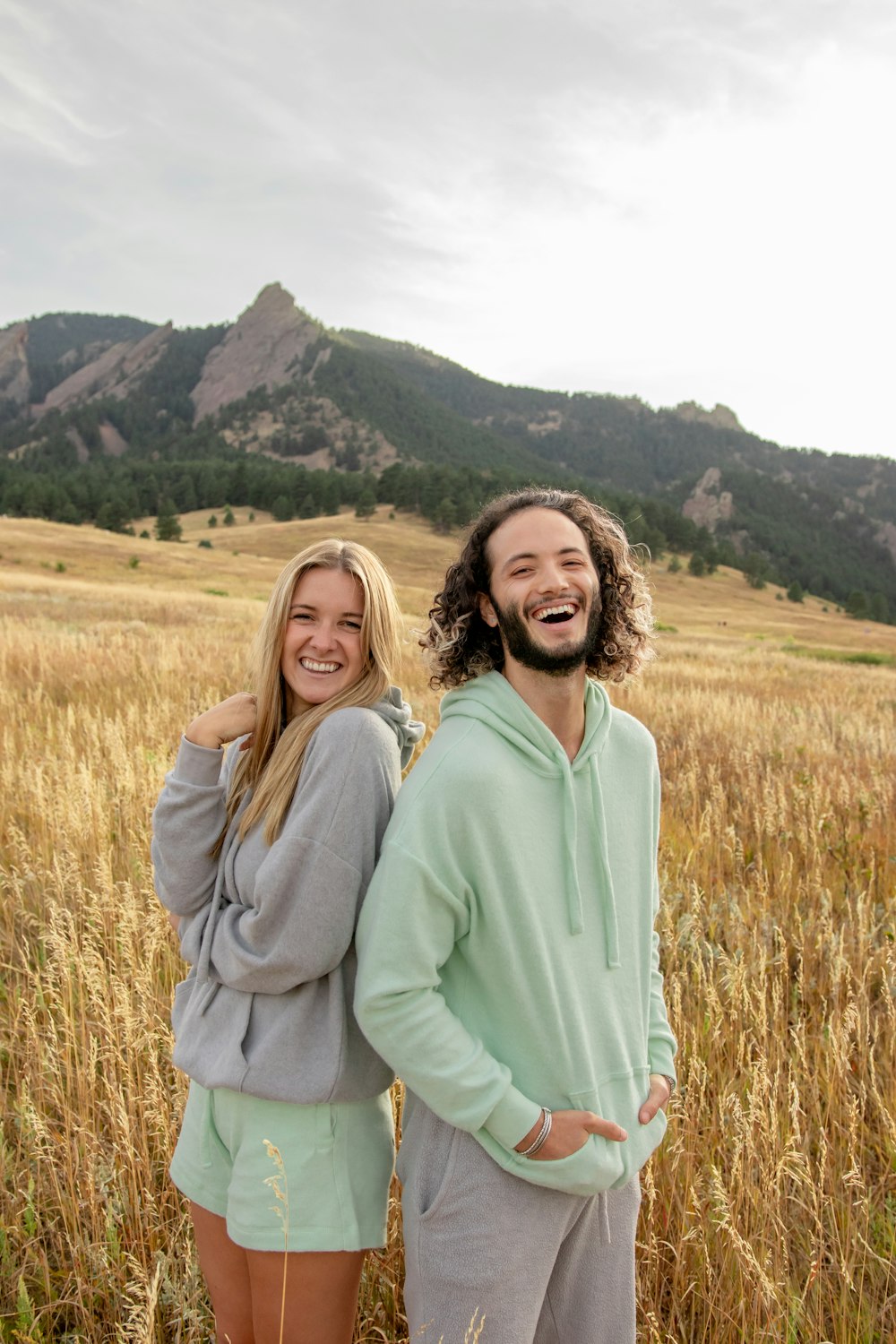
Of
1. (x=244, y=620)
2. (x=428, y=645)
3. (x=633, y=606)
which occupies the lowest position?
(x=244, y=620)

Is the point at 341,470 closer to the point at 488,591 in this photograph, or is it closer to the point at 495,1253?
the point at 488,591

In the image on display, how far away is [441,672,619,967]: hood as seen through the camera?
5.57 ft

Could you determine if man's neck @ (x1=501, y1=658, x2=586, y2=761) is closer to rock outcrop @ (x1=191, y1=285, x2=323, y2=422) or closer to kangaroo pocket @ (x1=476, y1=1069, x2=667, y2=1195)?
kangaroo pocket @ (x1=476, y1=1069, x2=667, y2=1195)

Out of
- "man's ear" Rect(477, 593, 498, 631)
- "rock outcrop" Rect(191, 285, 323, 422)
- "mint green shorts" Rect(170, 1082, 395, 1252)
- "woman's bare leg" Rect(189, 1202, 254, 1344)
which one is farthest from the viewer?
"rock outcrop" Rect(191, 285, 323, 422)

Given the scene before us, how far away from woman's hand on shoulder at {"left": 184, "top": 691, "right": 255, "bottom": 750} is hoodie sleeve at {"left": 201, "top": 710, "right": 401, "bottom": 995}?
10.2 inches

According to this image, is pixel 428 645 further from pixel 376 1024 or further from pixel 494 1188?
pixel 494 1188

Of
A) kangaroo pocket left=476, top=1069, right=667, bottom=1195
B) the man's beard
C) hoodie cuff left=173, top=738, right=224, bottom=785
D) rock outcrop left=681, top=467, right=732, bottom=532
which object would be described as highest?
rock outcrop left=681, top=467, right=732, bottom=532

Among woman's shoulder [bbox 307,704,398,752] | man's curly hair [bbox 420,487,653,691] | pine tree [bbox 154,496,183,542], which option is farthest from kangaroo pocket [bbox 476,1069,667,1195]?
pine tree [bbox 154,496,183,542]

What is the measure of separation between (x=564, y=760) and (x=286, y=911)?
68 centimetres

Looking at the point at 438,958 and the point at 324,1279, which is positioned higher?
the point at 438,958

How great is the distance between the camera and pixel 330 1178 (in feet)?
5.47

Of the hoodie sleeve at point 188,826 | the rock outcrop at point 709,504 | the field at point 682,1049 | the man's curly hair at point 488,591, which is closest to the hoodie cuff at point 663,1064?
the field at point 682,1049

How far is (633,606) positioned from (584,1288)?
1698 mm

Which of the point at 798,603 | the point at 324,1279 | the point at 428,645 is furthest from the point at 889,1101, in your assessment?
the point at 798,603
